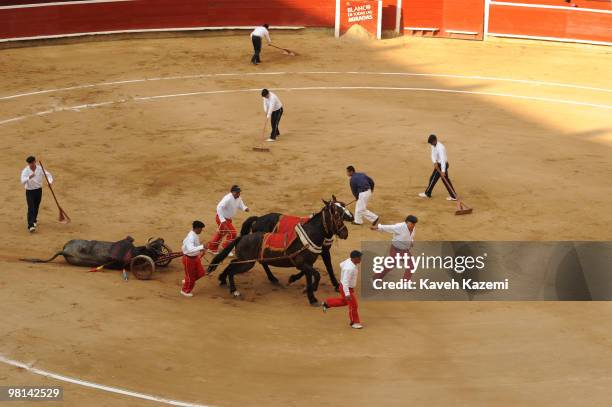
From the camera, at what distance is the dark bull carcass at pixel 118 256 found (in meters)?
17.7

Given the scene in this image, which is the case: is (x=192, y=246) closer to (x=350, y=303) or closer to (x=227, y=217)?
(x=227, y=217)

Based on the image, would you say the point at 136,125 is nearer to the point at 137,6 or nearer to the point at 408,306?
the point at 137,6

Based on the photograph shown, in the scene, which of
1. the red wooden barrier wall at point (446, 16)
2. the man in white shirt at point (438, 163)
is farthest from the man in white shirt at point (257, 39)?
the man in white shirt at point (438, 163)

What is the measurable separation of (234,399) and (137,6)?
24145mm

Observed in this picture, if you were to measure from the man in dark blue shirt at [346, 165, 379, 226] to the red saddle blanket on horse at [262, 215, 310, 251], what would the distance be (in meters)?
3.44

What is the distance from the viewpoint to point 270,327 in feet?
52.5

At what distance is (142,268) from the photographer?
17750 mm

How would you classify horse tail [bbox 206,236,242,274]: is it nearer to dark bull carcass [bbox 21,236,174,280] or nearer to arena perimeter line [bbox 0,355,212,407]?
dark bull carcass [bbox 21,236,174,280]

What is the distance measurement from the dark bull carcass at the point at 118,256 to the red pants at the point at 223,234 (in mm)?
1231

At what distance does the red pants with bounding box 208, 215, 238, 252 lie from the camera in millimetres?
18944

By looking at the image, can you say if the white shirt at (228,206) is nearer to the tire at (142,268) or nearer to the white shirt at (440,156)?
the tire at (142,268)

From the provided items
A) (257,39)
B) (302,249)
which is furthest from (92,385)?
(257,39)

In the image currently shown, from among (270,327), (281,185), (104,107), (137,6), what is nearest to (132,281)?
(270,327)

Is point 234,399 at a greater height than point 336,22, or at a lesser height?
lesser
